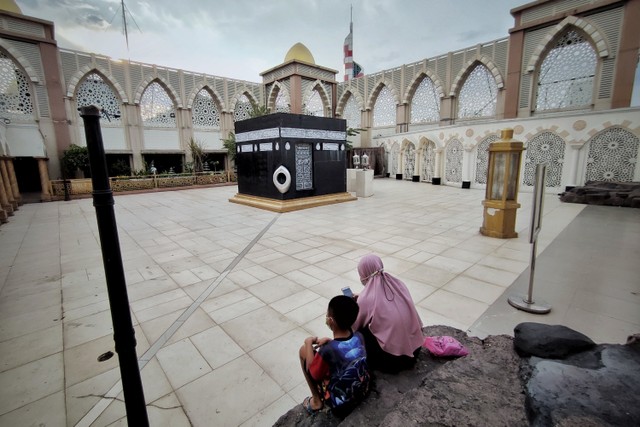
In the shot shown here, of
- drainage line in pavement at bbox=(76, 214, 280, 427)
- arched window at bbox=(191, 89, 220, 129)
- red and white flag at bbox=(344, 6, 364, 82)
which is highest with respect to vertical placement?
red and white flag at bbox=(344, 6, 364, 82)

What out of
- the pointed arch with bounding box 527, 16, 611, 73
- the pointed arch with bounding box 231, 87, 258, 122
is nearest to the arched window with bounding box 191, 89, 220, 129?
the pointed arch with bounding box 231, 87, 258, 122

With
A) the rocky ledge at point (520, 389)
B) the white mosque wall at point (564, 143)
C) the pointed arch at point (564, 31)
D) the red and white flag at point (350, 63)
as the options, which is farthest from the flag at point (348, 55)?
the rocky ledge at point (520, 389)

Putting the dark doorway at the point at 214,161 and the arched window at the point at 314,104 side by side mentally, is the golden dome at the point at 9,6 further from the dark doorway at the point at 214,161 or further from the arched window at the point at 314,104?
the arched window at the point at 314,104

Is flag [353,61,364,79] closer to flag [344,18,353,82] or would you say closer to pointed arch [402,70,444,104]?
flag [344,18,353,82]

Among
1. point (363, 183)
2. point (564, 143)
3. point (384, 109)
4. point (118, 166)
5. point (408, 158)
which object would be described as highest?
point (384, 109)

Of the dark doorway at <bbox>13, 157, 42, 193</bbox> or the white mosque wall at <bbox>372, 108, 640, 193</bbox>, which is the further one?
the dark doorway at <bbox>13, 157, 42, 193</bbox>

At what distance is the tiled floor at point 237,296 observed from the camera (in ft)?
6.02

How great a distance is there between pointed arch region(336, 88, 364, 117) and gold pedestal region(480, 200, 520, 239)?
53.1 feet

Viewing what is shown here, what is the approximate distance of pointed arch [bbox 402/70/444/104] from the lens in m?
16.1

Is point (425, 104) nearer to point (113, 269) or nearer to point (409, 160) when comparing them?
point (409, 160)

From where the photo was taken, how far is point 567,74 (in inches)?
493

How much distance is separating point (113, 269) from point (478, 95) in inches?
696

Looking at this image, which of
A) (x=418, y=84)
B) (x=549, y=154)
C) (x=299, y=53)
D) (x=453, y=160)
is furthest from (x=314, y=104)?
(x=549, y=154)

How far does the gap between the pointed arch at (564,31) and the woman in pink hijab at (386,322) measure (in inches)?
601
